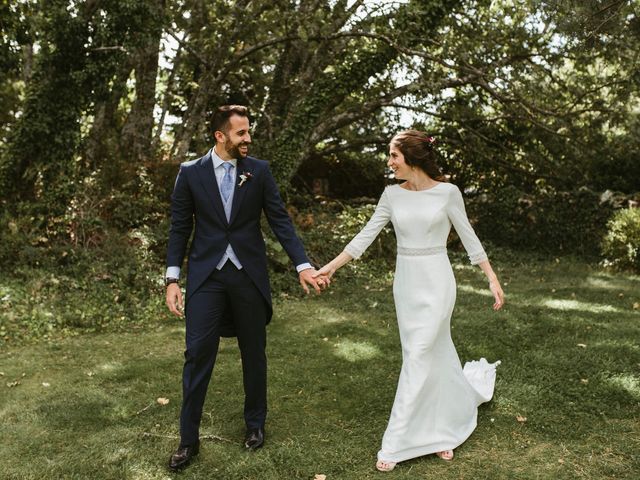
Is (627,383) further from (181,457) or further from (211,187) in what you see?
(211,187)

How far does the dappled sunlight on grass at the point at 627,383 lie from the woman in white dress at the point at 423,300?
1.83 m

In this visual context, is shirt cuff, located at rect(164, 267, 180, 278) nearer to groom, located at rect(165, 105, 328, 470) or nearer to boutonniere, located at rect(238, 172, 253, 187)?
groom, located at rect(165, 105, 328, 470)

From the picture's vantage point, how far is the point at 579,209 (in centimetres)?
1313

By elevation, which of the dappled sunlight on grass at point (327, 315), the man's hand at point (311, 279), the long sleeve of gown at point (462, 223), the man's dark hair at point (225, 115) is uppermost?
the man's dark hair at point (225, 115)

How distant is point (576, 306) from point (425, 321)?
5172mm

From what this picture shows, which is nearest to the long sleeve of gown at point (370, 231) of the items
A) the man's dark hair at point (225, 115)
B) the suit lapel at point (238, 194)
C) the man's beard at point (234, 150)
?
the suit lapel at point (238, 194)

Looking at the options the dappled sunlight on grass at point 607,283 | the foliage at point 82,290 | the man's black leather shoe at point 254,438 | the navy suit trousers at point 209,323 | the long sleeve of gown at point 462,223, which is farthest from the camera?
the dappled sunlight on grass at point 607,283

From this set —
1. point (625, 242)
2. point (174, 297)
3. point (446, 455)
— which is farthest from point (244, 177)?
point (625, 242)

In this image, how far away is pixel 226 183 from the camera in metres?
3.91

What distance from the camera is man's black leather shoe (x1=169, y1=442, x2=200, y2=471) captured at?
3844 mm

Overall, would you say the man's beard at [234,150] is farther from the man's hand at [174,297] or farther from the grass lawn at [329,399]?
the grass lawn at [329,399]

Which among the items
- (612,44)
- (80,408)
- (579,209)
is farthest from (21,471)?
(579,209)

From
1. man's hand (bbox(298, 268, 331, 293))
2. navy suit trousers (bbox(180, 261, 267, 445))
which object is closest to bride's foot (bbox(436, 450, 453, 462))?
man's hand (bbox(298, 268, 331, 293))

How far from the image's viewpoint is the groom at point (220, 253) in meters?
3.82
